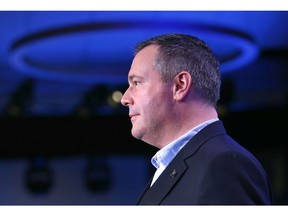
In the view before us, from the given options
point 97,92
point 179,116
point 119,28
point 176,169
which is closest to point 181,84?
point 179,116

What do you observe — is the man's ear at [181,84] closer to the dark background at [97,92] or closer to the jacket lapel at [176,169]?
the jacket lapel at [176,169]

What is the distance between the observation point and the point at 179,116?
1562mm

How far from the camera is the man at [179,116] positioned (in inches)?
54.2

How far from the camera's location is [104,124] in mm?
5738

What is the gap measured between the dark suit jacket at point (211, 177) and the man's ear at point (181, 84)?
0.13 metres

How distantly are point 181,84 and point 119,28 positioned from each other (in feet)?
7.07

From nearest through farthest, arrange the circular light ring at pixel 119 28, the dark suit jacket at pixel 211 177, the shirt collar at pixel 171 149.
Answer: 1. the dark suit jacket at pixel 211 177
2. the shirt collar at pixel 171 149
3. the circular light ring at pixel 119 28

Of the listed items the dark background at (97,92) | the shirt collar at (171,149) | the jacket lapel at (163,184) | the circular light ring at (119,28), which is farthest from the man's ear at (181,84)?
the dark background at (97,92)

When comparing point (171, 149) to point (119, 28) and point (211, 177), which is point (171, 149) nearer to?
point (211, 177)
